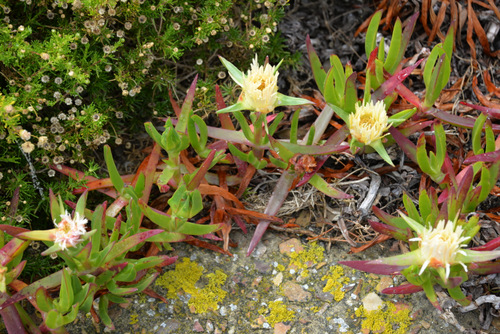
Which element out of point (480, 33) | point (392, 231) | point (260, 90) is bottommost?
point (392, 231)

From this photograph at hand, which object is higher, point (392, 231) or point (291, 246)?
point (392, 231)

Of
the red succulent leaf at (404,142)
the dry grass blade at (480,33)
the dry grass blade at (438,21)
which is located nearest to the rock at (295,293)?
the red succulent leaf at (404,142)

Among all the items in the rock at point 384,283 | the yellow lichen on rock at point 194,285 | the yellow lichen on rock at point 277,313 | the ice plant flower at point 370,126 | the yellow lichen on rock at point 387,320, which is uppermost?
the ice plant flower at point 370,126

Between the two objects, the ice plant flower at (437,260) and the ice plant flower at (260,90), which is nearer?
A: the ice plant flower at (437,260)

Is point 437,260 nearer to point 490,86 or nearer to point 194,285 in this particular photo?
point 194,285

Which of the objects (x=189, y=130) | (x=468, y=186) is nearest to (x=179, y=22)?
(x=189, y=130)

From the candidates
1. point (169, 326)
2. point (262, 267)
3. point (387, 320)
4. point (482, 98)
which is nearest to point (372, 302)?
point (387, 320)

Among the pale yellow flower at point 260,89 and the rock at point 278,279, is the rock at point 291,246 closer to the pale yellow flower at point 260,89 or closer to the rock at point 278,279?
the rock at point 278,279
